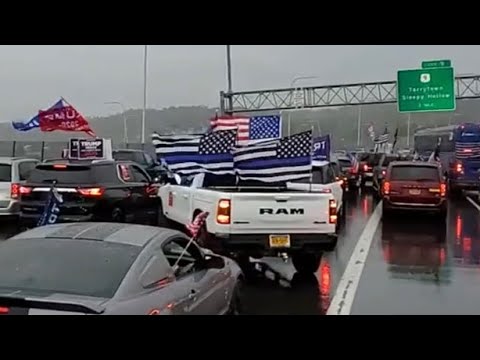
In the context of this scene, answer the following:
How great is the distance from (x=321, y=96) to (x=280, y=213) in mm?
42400

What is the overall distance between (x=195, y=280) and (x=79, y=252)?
3.67 ft

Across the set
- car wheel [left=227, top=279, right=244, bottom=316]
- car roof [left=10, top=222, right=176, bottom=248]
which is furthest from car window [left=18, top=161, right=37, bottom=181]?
car roof [left=10, top=222, right=176, bottom=248]

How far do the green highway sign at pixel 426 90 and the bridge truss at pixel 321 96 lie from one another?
8572 millimetres

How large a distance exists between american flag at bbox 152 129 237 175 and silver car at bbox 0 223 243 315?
623cm

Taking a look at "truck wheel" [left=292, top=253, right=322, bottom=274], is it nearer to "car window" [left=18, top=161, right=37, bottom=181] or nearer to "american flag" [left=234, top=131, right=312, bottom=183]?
"american flag" [left=234, top=131, right=312, bottom=183]

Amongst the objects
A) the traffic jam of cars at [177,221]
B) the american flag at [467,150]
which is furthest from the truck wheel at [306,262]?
the american flag at [467,150]

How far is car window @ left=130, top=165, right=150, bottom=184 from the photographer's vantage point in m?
15.2

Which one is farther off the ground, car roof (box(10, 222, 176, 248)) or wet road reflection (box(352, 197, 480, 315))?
car roof (box(10, 222, 176, 248))

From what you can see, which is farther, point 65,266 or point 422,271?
point 422,271

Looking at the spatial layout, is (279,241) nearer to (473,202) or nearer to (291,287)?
(291,287)

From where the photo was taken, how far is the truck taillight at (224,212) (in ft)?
34.6

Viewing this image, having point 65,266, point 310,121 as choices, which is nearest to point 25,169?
point 65,266

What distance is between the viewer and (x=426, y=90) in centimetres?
Result: 3959
